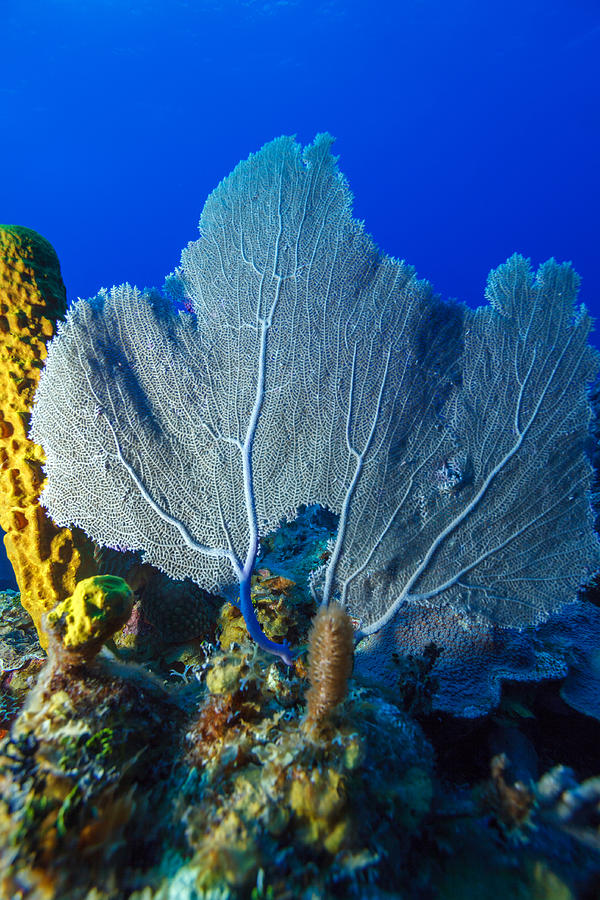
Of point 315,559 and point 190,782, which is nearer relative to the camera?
point 190,782

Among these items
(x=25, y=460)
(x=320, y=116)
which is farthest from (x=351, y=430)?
(x=320, y=116)

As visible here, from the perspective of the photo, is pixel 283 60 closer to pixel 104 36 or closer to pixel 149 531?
pixel 104 36

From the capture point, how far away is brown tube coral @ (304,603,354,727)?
5.20ft

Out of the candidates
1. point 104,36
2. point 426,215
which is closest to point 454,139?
point 426,215

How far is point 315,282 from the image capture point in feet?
9.90

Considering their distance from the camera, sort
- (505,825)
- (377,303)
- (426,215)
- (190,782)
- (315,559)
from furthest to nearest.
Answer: (426,215), (315,559), (377,303), (190,782), (505,825)

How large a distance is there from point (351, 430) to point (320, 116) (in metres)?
124

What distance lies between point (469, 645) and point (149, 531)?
2.35 metres

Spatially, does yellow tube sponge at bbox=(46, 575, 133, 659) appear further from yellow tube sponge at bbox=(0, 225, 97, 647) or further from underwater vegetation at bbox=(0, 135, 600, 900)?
yellow tube sponge at bbox=(0, 225, 97, 647)

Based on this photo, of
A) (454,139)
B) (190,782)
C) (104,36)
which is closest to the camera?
(190,782)

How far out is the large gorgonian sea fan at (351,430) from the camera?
2762 millimetres

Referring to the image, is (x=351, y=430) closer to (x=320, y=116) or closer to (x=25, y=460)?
(x=25, y=460)

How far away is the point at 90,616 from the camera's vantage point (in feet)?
6.03

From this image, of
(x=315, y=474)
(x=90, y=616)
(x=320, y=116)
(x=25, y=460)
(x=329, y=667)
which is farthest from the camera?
(x=320, y=116)
